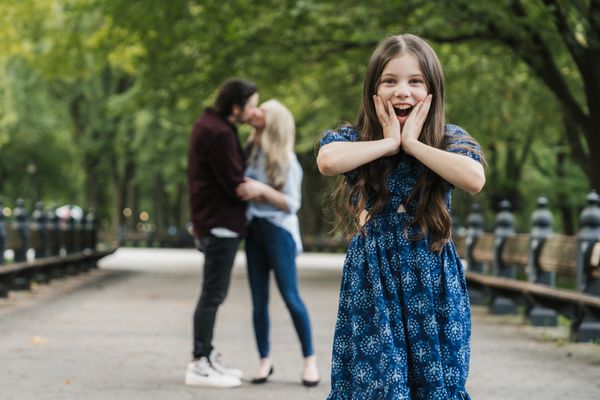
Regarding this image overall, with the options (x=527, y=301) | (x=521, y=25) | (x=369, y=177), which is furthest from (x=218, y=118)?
(x=521, y=25)

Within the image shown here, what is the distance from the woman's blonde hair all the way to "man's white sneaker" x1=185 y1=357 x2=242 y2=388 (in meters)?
1.22

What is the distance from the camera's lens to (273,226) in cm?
723

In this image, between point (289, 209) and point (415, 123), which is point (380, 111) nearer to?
point (415, 123)

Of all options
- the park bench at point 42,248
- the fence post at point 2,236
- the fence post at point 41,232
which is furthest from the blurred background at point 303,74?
the fence post at point 2,236

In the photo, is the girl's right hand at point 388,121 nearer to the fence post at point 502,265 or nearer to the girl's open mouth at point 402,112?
the girl's open mouth at point 402,112

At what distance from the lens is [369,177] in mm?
3768

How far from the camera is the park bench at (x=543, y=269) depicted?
9.82m

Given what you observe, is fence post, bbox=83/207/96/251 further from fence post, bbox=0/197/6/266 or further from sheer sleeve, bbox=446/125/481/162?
sheer sleeve, bbox=446/125/481/162

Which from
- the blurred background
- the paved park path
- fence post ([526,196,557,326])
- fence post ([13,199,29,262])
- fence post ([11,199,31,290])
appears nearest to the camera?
the paved park path

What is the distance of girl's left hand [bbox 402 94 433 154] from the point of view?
3652 mm

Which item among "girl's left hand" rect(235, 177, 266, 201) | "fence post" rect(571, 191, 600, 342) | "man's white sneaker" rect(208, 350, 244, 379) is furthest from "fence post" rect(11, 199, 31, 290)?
"girl's left hand" rect(235, 177, 266, 201)

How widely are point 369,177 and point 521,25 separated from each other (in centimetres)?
1173

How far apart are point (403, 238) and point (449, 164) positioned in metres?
0.29

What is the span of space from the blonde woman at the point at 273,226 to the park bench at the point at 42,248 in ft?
21.3
